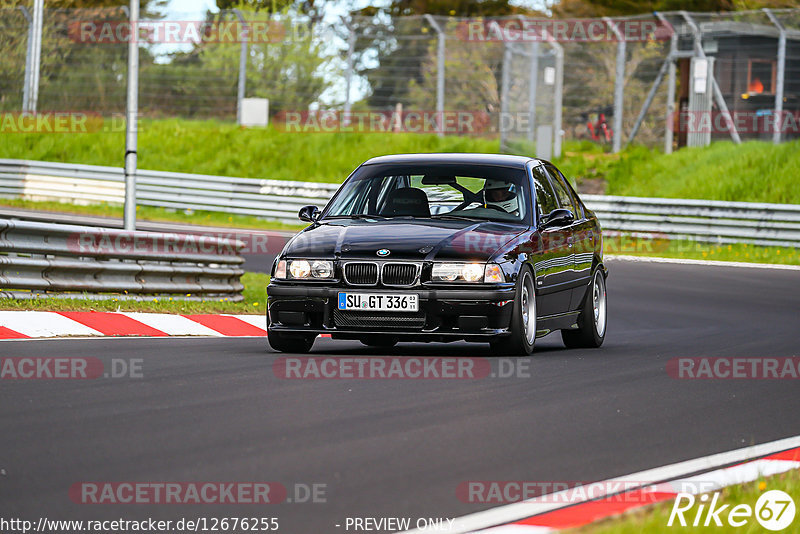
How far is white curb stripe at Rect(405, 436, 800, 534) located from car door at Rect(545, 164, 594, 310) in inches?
181

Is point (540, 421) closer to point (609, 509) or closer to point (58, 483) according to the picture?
point (609, 509)

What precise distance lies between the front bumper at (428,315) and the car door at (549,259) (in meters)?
0.81

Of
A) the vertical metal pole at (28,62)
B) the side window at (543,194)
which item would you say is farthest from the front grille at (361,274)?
the vertical metal pole at (28,62)

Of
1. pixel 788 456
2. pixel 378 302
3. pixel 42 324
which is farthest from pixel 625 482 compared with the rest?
pixel 42 324

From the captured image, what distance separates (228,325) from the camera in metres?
13.1

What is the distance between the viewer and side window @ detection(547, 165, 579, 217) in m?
12.0

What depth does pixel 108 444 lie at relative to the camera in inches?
243

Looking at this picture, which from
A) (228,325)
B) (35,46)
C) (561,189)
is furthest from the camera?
(35,46)

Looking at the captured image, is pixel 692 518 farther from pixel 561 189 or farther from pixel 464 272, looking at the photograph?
pixel 561 189

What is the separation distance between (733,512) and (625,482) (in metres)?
0.67

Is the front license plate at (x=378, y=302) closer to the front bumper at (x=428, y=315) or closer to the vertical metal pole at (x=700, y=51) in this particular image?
Result: the front bumper at (x=428, y=315)

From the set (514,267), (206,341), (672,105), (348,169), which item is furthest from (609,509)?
(348,169)

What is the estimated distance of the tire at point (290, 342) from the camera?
1015cm

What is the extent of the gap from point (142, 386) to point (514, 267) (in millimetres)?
2965
